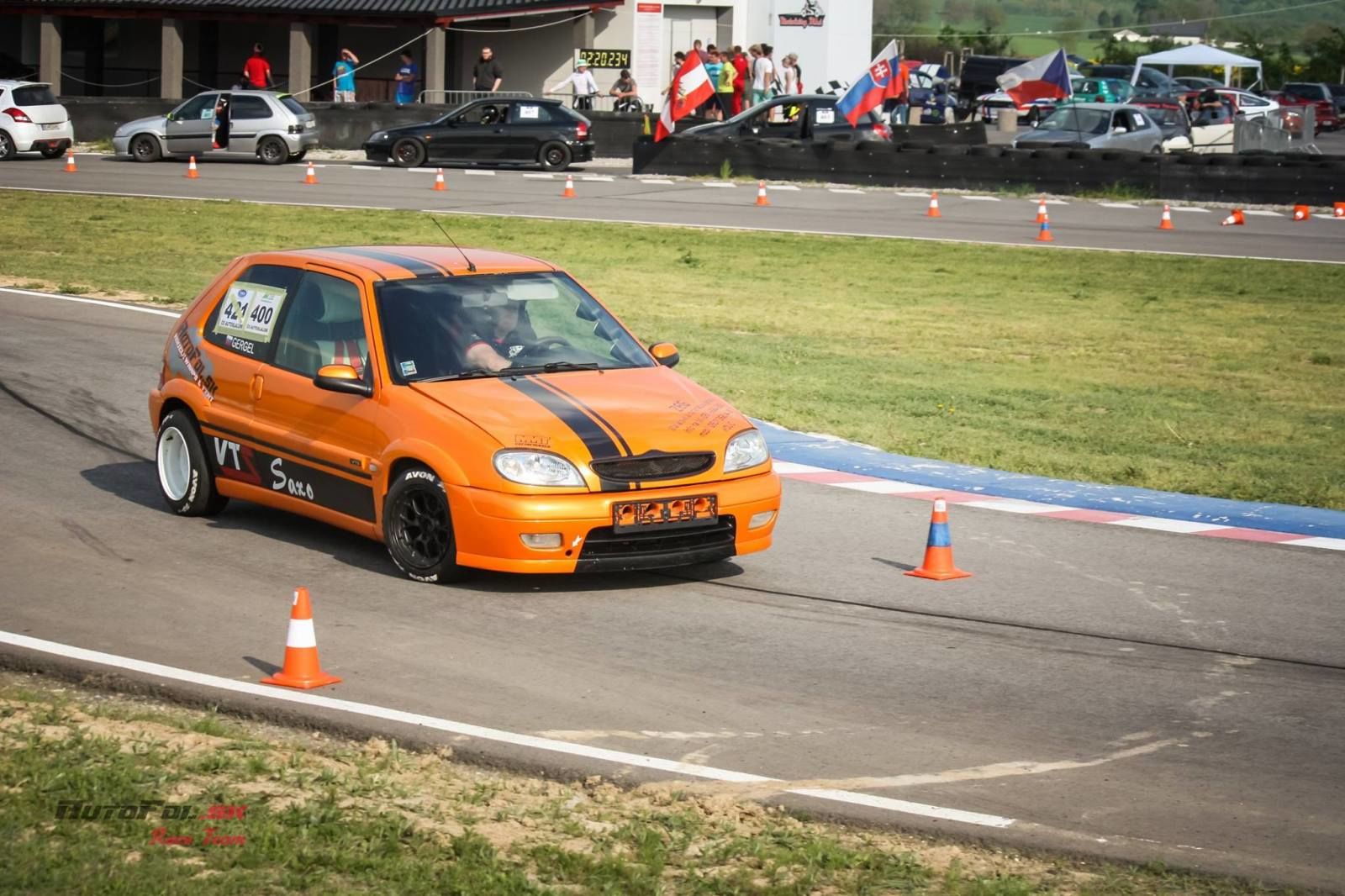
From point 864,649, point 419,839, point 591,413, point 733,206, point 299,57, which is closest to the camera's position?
point 419,839

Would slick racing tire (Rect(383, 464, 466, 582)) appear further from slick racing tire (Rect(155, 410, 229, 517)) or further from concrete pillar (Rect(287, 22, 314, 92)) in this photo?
concrete pillar (Rect(287, 22, 314, 92))

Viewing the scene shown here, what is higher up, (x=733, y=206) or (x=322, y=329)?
(x=733, y=206)

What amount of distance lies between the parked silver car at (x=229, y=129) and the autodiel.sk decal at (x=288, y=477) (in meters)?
29.2

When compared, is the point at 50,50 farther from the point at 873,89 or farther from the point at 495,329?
the point at 495,329

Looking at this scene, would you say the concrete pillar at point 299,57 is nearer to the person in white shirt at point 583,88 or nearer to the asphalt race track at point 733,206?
the person in white shirt at point 583,88

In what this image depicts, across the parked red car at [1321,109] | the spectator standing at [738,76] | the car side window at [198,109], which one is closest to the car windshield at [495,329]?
the car side window at [198,109]

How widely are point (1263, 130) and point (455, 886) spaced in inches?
1565

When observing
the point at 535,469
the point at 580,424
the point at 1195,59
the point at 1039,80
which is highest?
the point at 1195,59

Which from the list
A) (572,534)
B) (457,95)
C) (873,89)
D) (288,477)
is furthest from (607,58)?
(572,534)

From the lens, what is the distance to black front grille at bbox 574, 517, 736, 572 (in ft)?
26.7

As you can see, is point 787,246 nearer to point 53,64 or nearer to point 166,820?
point 166,820

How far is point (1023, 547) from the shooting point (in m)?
9.63

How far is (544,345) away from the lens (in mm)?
9188

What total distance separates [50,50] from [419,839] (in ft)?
154
